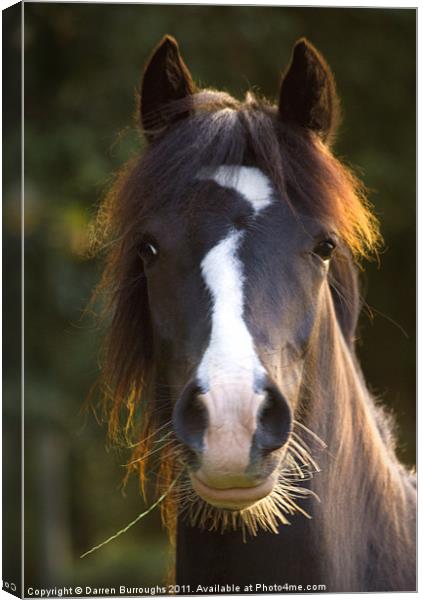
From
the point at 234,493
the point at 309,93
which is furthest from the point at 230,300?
the point at 309,93

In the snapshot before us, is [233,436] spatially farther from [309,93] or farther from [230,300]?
[309,93]

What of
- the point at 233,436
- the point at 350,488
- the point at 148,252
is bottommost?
the point at 350,488

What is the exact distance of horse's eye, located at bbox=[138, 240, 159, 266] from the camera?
2561 mm

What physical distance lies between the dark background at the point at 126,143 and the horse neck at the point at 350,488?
83.7 inches

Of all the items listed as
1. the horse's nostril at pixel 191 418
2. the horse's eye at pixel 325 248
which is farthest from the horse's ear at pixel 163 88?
the horse's nostril at pixel 191 418

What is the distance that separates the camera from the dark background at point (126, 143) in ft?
18.1

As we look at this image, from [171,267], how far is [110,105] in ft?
14.2

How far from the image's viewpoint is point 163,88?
9.20 ft

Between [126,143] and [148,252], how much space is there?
3609 mm

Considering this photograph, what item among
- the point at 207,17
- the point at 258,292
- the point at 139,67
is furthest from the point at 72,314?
the point at 258,292

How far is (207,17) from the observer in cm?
585

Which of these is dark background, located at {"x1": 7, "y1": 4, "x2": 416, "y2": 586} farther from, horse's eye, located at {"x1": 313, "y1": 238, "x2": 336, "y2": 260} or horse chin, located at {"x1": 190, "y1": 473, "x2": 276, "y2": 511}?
horse chin, located at {"x1": 190, "y1": 473, "x2": 276, "y2": 511}

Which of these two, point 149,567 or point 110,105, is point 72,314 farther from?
point 149,567

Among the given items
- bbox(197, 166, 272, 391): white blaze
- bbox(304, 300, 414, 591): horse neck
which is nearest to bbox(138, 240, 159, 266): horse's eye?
bbox(197, 166, 272, 391): white blaze
